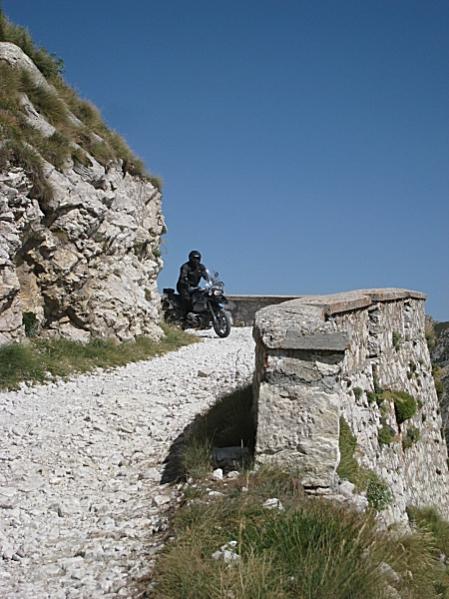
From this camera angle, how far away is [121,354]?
37.3ft

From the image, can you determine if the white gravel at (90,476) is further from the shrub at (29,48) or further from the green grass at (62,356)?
the shrub at (29,48)

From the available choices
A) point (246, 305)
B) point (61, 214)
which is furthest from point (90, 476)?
point (246, 305)

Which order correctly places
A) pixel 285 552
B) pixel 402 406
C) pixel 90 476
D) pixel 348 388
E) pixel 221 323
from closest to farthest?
pixel 285 552
pixel 90 476
pixel 348 388
pixel 402 406
pixel 221 323

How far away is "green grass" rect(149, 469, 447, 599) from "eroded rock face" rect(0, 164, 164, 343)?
6285 mm

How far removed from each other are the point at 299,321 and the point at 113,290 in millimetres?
7930

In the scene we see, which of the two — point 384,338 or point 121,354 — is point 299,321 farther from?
point 121,354

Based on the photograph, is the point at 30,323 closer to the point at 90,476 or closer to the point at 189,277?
the point at 90,476

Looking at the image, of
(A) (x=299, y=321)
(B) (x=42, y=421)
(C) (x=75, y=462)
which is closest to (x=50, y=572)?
(C) (x=75, y=462)

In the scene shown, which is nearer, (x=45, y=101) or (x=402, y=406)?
(x=402, y=406)

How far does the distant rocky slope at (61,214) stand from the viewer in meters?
10.2

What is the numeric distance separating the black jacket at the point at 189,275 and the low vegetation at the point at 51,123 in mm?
2279

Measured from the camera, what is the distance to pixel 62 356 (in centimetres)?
1010

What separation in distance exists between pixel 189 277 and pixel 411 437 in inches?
351

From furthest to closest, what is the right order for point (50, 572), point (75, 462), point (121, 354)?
1. point (121, 354)
2. point (75, 462)
3. point (50, 572)
